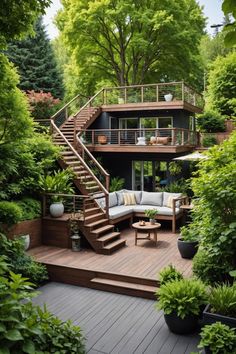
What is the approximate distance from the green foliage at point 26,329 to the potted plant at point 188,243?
5667 mm

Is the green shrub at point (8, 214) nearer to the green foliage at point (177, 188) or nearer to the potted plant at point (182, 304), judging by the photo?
the potted plant at point (182, 304)

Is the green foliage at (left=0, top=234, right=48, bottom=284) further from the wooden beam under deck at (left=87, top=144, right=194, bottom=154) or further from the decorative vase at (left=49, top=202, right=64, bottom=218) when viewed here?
the wooden beam under deck at (left=87, top=144, right=194, bottom=154)

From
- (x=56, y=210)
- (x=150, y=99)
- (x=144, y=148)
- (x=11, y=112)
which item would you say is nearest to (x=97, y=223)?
(x=56, y=210)

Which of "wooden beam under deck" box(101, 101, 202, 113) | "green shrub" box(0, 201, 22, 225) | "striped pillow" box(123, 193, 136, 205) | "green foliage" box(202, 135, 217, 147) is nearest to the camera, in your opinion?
"green shrub" box(0, 201, 22, 225)

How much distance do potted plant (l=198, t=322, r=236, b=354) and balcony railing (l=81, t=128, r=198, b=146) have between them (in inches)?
414

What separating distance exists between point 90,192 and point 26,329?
30.1 ft

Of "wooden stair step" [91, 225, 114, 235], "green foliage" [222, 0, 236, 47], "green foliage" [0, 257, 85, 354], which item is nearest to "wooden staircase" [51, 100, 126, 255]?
"wooden stair step" [91, 225, 114, 235]

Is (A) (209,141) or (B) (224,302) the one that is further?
(A) (209,141)

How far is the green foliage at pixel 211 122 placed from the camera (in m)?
18.0

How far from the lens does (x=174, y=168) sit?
1539 cm

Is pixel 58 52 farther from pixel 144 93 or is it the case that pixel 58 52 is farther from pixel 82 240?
pixel 82 240

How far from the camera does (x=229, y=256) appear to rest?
18.7ft

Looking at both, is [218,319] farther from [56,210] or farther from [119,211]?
[119,211]

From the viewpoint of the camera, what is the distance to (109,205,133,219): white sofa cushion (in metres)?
11.5
